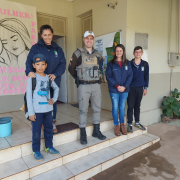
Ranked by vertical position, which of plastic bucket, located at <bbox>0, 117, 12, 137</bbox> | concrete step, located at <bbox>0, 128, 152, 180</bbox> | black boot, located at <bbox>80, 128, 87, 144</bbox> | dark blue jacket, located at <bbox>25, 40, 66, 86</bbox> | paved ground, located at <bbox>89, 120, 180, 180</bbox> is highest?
dark blue jacket, located at <bbox>25, 40, 66, 86</bbox>

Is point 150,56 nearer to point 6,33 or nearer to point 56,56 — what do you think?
point 56,56

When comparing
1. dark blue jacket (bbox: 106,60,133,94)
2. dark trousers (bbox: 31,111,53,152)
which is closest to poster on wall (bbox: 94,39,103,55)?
dark blue jacket (bbox: 106,60,133,94)

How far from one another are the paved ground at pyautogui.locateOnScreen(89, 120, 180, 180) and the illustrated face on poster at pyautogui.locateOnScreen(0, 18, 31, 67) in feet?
10.1

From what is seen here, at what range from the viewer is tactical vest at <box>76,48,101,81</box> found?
2.48 metres

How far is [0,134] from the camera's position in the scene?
7.96 feet

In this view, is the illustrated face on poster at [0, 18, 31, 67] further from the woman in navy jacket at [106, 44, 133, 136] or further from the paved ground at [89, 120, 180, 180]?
the paved ground at [89, 120, 180, 180]

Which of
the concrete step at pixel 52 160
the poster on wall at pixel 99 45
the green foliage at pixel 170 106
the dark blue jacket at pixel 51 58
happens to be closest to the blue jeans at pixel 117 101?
the concrete step at pixel 52 160

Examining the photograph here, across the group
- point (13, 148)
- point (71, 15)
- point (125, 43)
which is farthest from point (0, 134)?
point (71, 15)

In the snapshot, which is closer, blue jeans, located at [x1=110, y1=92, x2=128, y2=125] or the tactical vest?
the tactical vest

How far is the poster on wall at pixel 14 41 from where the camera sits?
3.61 m

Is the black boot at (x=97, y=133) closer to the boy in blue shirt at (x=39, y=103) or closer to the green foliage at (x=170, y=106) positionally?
the boy in blue shirt at (x=39, y=103)

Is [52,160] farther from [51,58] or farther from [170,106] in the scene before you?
[170,106]

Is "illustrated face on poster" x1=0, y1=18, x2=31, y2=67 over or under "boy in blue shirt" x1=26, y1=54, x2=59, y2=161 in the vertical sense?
over

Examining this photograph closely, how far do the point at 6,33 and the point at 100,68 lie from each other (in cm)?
240
